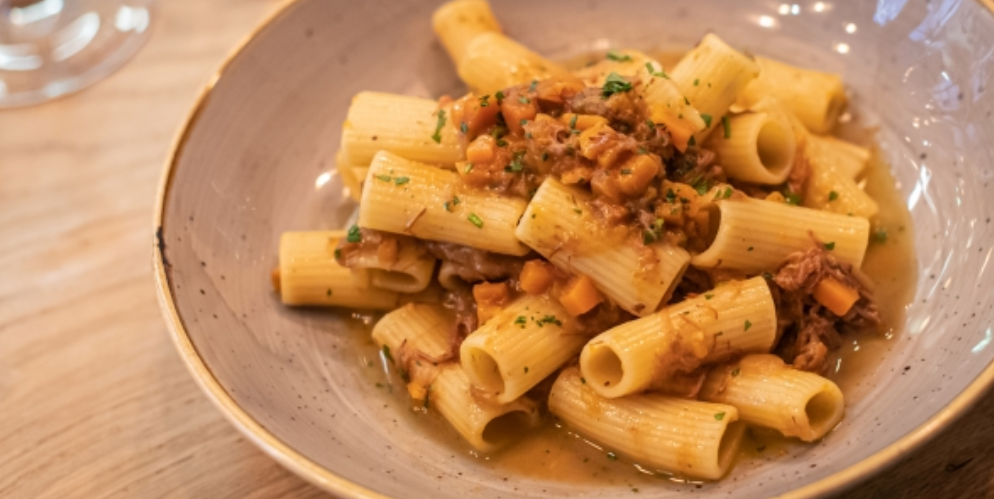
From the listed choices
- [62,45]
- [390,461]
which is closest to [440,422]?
[390,461]

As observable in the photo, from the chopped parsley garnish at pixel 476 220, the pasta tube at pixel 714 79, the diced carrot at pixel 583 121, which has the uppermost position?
the pasta tube at pixel 714 79

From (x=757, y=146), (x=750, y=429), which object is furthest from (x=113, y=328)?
(x=757, y=146)

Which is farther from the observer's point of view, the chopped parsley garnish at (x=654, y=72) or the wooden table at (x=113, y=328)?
the chopped parsley garnish at (x=654, y=72)

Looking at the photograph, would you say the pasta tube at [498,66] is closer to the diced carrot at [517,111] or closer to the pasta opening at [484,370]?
the diced carrot at [517,111]

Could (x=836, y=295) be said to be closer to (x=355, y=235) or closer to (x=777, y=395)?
(x=777, y=395)

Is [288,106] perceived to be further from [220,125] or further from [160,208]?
[160,208]

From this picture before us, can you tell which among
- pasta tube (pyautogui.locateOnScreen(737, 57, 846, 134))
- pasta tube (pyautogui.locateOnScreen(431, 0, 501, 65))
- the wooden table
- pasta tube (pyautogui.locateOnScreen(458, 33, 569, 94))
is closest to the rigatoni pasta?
pasta tube (pyautogui.locateOnScreen(737, 57, 846, 134))

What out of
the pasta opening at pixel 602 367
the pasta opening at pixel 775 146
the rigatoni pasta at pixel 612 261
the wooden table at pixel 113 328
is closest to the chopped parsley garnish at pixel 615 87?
the rigatoni pasta at pixel 612 261
